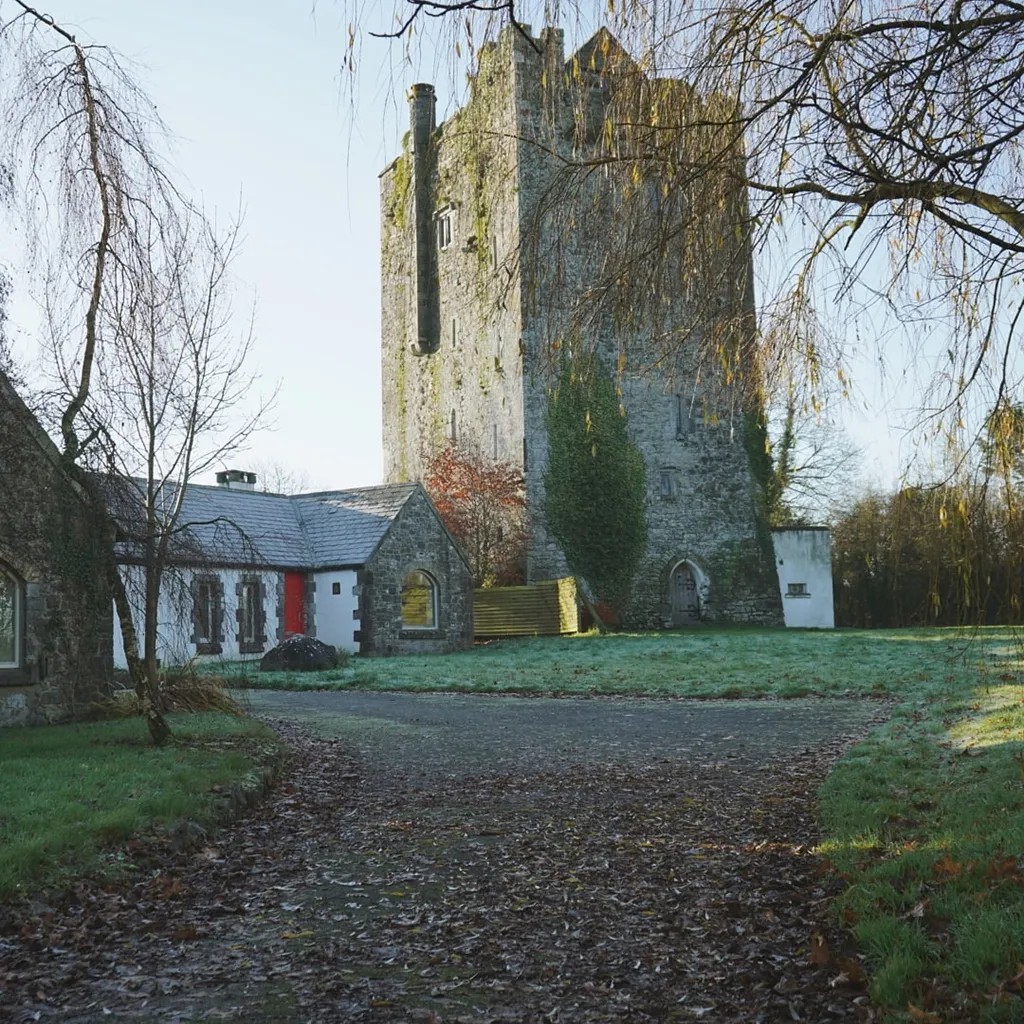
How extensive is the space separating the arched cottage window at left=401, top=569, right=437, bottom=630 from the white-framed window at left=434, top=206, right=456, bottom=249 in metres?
13.4

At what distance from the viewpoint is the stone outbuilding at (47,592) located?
34.8ft

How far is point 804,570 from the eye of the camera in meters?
35.8

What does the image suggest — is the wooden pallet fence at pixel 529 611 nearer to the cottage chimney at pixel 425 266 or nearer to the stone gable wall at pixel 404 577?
the stone gable wall at pixel 404 577

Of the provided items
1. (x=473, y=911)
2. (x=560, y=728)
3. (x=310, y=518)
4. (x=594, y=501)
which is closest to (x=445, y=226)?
(x=594, y=501)

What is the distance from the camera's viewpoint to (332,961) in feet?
15.7

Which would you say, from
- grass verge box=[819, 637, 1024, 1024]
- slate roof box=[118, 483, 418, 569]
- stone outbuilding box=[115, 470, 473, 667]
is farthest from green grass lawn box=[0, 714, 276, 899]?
slate roof box=[118, 483, 418, 569]

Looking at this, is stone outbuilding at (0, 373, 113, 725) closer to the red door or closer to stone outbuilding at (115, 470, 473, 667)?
stone outbuilding at (115, 470, 473, 667)

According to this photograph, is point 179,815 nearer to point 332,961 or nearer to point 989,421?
point 332,961

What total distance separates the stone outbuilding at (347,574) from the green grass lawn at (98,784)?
1328 centimetres

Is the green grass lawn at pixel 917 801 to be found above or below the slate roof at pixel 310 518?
below

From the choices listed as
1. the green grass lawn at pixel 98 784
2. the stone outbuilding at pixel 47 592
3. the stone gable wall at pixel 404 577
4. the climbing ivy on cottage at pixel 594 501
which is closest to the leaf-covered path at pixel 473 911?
the green grass lawn at pixel 98 784

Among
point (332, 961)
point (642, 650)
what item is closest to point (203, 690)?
point (332, 961)

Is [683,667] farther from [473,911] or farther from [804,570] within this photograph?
[804,570]

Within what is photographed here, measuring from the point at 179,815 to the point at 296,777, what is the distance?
2.43 m
